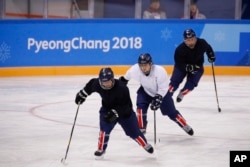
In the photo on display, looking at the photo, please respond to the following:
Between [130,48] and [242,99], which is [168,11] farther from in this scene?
[242,99]

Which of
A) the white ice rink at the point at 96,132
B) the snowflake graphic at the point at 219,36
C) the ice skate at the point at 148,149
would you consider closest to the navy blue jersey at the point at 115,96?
the ice skate at the point at 148,149

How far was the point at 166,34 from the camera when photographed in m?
15.4

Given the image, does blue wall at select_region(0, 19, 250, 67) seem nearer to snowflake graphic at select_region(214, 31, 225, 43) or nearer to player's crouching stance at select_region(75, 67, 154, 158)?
snowflake graphic at select_region(214, 31, 225, 43)

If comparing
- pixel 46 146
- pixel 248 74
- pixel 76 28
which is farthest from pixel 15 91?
pixel 248 74

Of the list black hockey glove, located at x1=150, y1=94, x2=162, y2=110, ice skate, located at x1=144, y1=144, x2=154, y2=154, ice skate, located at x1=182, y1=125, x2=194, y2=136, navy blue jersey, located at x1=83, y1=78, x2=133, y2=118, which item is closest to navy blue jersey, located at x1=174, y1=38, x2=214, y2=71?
ice skate, located at x1=182, y1=125, x2=194, y2=136

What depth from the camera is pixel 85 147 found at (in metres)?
7.49

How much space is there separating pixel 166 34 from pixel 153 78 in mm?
7858

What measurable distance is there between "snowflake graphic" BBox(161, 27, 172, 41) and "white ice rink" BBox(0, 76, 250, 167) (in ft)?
8.24

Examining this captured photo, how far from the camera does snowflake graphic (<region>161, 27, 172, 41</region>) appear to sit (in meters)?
15.4

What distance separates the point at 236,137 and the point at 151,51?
24.5ft

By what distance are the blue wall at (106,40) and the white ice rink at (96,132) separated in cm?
163

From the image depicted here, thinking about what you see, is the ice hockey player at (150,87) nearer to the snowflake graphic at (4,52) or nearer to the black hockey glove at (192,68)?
the black hockey glove at (192,68)

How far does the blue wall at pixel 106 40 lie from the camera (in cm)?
1448

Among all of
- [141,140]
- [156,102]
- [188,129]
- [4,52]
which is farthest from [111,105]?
[4,52]
